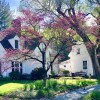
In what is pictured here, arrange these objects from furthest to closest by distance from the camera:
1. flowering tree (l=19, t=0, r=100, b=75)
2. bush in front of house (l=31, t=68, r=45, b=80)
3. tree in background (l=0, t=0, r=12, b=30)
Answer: tree in background (l=0, t=0, r=12, b=30) → bush in front of house (l=31, t=68, r=45, b=80) → flowering tree (l=19, t=0, r=100, b=75)

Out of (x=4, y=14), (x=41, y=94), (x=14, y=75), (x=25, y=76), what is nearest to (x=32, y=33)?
(x=41, y=94)

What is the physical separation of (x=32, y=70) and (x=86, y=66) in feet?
43.8

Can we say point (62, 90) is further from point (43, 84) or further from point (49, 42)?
point (49, 42)

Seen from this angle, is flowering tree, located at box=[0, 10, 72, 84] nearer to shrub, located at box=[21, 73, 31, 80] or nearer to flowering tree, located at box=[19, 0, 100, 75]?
flowering tree, located at box=[19, 0, 100, 75]

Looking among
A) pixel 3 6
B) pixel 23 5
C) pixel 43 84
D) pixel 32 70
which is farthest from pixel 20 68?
pixel 3 6

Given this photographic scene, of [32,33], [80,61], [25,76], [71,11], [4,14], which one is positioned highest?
[4,14]

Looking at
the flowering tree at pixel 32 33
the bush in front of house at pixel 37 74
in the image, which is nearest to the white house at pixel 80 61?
the bush in front of house at pixel 37 74

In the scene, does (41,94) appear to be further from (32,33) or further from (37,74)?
(37,74)

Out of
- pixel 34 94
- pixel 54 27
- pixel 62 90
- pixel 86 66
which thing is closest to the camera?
pixel 34 94

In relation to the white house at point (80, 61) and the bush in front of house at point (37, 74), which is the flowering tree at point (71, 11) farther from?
the white house at point (80, 61)

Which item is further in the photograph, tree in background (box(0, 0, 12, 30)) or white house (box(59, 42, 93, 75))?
tree in background (box(0, 0, 12, 30))

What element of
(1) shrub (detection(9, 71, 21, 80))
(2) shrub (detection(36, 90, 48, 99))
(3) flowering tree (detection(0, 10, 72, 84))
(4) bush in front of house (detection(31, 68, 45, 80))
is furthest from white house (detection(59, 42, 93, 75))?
(2) shrub (detection(36, 90, 48, 99))

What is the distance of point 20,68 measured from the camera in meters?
37.4

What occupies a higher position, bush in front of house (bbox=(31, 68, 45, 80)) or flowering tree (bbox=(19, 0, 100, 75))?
flowering tree (bbox=(19, 0, 100, 75))
